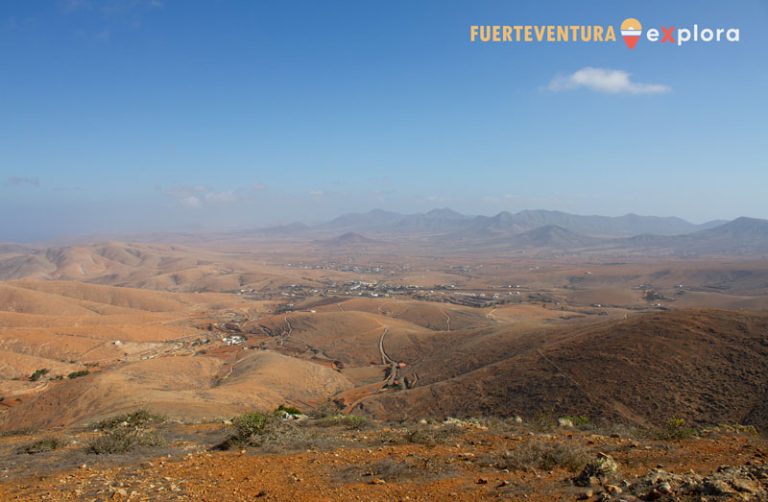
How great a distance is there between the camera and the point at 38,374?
3794 cm

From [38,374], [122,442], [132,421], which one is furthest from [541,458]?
[38,374]

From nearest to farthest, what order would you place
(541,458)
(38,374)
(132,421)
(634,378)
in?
(541,458), (132,421), (634,378), (38,374)

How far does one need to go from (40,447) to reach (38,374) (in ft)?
108

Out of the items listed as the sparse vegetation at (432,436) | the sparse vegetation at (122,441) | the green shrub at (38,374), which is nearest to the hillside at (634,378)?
the sparse vegetation at (432,436)

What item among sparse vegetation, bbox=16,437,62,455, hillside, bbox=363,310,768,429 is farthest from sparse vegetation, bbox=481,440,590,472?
hillside, bbox=363,310,768,429

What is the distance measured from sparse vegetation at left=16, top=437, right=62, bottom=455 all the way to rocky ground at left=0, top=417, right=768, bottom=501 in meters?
0.04

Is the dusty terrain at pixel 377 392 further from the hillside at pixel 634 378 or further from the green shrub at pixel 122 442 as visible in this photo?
the green shrub at pixel 122 442

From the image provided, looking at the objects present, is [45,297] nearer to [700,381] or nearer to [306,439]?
[306,439]

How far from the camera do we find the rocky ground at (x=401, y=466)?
7438mm

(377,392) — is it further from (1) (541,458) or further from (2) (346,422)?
(1) (541,458)

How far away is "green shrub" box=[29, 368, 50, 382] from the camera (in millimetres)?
37144

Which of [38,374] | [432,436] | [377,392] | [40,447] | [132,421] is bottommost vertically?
[377,392]

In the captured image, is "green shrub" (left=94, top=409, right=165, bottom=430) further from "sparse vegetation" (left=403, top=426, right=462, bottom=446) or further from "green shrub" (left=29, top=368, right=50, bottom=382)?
"green shrub" (left=29, top=368, right=50, bottom=382)

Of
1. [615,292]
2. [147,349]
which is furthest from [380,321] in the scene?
[615,292]
